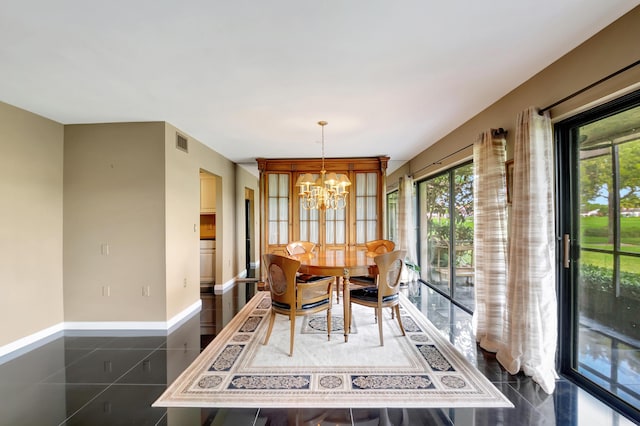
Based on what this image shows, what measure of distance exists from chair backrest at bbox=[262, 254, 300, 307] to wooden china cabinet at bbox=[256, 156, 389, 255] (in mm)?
2622

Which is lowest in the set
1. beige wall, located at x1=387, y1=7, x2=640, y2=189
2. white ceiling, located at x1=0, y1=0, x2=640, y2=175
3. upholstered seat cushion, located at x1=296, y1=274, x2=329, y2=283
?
upholstered seat cushion, located at x1=296, y1=274, x2=329, y2=283

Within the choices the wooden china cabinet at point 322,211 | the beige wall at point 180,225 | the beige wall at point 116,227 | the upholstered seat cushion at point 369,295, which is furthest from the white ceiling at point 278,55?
the wooden china cabinet at point 322,211

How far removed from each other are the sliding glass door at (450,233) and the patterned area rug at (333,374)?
1.22m

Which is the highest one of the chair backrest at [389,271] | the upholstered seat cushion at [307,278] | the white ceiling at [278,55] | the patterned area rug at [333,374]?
the white ceiling at [278,55]

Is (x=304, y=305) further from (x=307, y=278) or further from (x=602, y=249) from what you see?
(x=602, y=249)

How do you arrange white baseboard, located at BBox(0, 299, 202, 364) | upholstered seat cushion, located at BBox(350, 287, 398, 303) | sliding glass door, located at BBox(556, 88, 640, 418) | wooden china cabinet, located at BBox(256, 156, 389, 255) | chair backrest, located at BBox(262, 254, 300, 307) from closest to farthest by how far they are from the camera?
1. sliding glass door, located at BBox(556, 88, 640, 418)
2. chair backrest, located at BBox(262, 254, 300, 307)
3. upholstered seat cushion, located at BBox(350, 287, 398, 303)
4. white baseboard, located at BBox(0, 299, 202, 364)
5. wooden china cabinet, located at BBox(256, 156, 389, 255)

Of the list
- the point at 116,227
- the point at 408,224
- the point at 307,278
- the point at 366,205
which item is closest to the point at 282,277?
the point at 307,278

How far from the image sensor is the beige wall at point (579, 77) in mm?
1679

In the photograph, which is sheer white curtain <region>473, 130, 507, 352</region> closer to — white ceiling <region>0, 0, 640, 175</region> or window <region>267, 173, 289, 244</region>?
white ceiling <region>0, 0, 640, 175</region>

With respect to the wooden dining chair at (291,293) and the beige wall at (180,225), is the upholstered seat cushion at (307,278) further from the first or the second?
the beige wall at (180,225)

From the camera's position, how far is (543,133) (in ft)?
7.30

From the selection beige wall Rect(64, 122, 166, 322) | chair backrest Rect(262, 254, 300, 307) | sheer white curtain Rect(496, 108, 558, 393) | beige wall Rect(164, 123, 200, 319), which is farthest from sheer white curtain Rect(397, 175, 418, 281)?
beige wall Rect(64, 122, 166, 322)

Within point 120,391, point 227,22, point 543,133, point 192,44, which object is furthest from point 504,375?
point 192,44

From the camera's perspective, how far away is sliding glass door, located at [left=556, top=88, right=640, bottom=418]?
1830 mm
